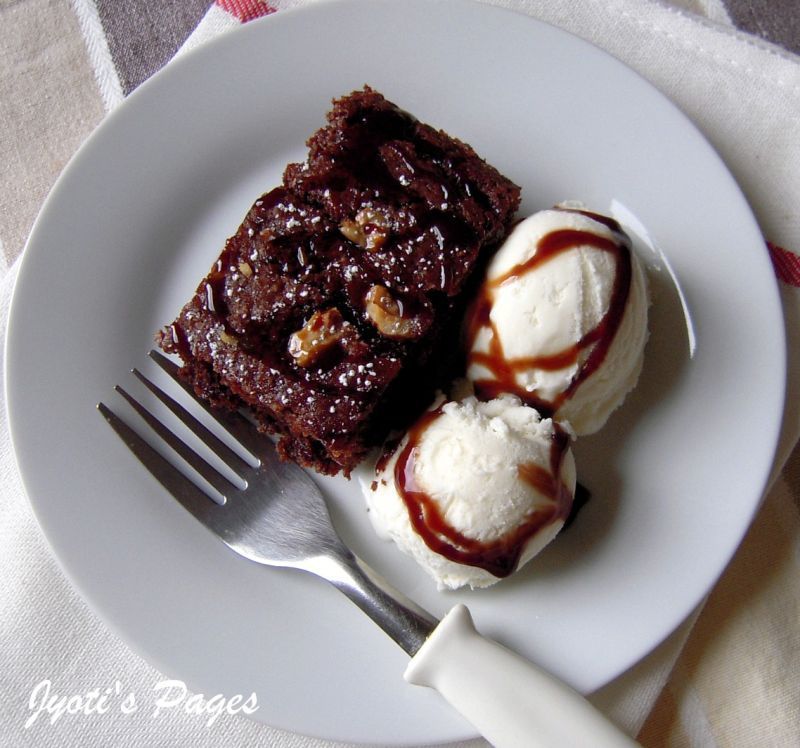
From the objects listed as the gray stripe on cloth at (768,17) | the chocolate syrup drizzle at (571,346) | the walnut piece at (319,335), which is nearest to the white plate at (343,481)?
the chocolate syrup drizzle at (571,346)

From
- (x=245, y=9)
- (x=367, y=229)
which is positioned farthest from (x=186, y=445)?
(x=245, y=9)

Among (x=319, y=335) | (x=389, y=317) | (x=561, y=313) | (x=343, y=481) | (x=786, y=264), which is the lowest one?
(x=343, y=481)

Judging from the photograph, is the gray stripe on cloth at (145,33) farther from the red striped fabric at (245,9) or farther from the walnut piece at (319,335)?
the walnut piece at (319,335)

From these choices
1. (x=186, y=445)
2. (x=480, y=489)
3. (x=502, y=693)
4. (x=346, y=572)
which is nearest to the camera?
(x=502, y=693)

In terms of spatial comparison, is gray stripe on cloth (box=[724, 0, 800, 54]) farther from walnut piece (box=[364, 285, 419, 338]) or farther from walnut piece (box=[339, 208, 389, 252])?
walnut piece (box=[364, 285, 419, 338])

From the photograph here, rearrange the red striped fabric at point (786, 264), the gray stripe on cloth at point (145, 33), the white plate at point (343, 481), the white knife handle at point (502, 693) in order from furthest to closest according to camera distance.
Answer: the gray stripe on cloth at point (145, 33), the red striped fabric at point (786, 264), the white plate at point (343, 481), the white knife handle at point (502, 693)

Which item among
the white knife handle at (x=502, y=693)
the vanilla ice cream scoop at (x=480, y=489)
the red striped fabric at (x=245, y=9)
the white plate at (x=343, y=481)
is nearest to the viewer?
the white knife handle at (x=502, y=693)

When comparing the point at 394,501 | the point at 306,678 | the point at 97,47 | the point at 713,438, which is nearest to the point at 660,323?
the point at 713,438

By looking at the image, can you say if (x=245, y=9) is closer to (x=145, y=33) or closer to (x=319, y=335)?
(x=145, y=33)
